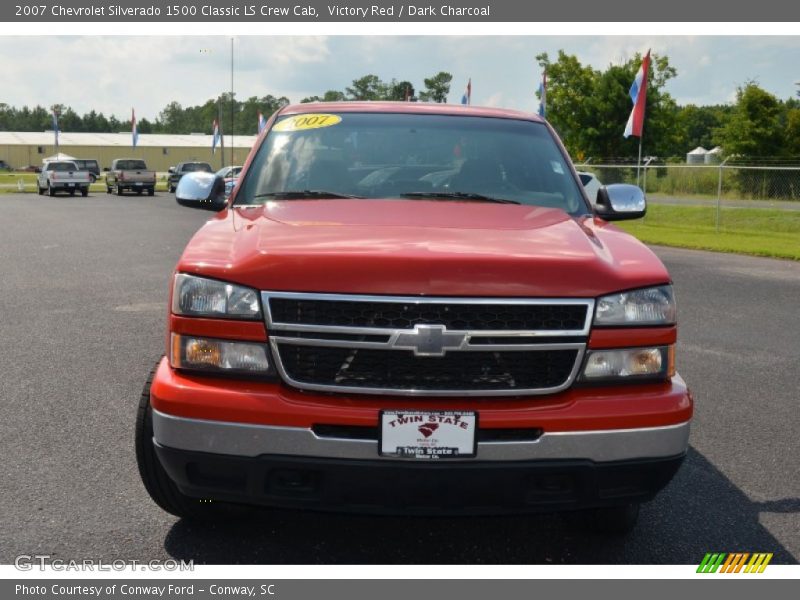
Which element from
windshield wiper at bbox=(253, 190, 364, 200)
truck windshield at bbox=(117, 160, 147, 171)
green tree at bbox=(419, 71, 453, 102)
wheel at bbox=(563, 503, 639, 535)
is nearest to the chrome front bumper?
wheel at bbox=(563, 503, 639, 535)

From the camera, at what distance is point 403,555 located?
11.7 ft

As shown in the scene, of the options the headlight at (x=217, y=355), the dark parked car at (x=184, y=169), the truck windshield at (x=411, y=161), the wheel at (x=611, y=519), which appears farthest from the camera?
the dark parked car at (x=184, y=169)

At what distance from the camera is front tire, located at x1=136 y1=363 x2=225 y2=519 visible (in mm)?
3564

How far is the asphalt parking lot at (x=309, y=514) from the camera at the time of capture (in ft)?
11.8

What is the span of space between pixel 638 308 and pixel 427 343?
0.78m

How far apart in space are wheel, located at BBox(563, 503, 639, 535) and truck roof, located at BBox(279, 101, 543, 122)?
225 cm

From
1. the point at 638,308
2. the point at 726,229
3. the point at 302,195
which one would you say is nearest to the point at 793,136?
the point at 726,229

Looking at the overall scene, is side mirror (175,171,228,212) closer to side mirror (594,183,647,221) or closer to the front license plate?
side mirror (594,183,647,221)

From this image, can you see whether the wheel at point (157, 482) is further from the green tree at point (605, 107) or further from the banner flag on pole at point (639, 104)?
the green tree at point (605, 107)

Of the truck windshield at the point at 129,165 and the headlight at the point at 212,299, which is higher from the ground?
the headlight at the point at 212,299

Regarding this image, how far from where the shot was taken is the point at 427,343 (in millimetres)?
3020

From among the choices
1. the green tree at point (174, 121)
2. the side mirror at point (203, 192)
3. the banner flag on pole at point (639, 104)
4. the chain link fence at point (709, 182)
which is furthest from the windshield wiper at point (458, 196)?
the green tree at point (174, 121)

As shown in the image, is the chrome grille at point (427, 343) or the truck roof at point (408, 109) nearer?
the chrome grille at point (427, 343)

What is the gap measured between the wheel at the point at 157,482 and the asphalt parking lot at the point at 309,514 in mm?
114
